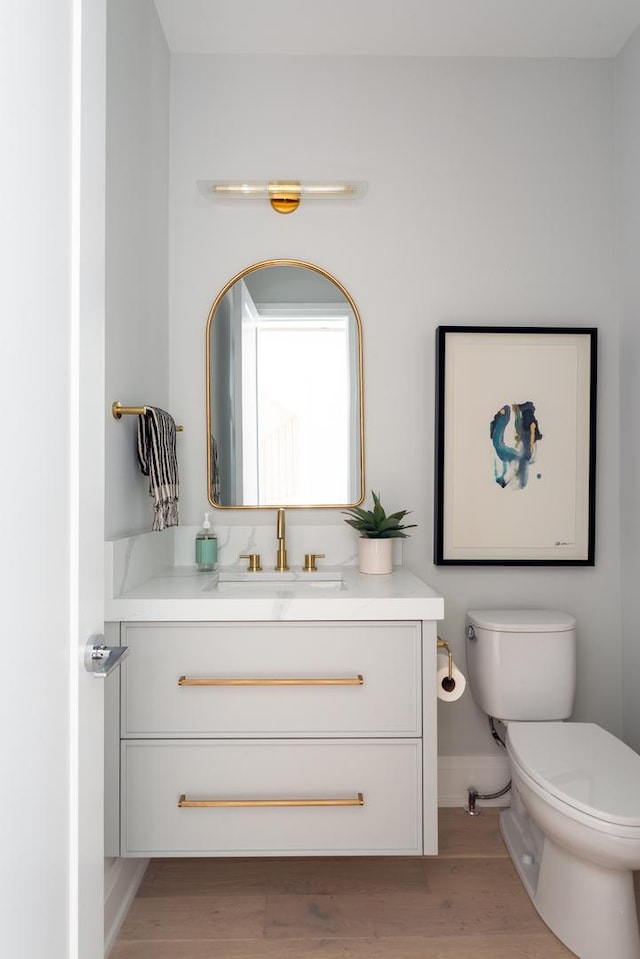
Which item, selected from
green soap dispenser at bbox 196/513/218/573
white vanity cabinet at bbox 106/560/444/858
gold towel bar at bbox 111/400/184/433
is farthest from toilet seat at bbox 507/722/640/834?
gold towel bar at bbox 111/400/184/433

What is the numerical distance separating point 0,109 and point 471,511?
6.23 feet

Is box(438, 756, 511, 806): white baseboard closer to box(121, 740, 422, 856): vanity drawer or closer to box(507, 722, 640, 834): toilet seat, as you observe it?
box(507, 722, 640, 834): toilet seat

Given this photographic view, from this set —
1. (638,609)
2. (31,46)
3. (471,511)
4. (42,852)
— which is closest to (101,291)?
(31,46)

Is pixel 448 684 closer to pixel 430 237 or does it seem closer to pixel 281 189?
pixel 430 237

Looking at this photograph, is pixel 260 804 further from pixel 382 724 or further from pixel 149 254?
pixel 149 254

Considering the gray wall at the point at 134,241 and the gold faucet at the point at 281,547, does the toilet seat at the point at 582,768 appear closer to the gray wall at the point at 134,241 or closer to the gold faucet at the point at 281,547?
the gold faucet at the point at 281,547

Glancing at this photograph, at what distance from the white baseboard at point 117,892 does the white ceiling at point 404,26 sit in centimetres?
255

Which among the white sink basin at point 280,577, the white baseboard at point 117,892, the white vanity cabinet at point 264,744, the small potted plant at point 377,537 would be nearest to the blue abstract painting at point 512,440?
the small potted plant at point 377,537

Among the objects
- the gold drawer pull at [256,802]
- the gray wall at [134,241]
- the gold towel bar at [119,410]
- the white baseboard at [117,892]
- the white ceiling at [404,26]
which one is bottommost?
the white baseboard at [117,892]

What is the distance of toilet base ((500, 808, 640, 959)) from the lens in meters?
1.48

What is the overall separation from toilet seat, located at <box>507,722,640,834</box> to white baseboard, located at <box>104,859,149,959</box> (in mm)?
1068

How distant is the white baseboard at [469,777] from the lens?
223 cm

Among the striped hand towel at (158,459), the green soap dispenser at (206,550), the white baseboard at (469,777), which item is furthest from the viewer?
the white baseboard at (469,777)

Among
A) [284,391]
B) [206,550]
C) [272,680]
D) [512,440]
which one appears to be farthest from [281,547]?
[512,440]
